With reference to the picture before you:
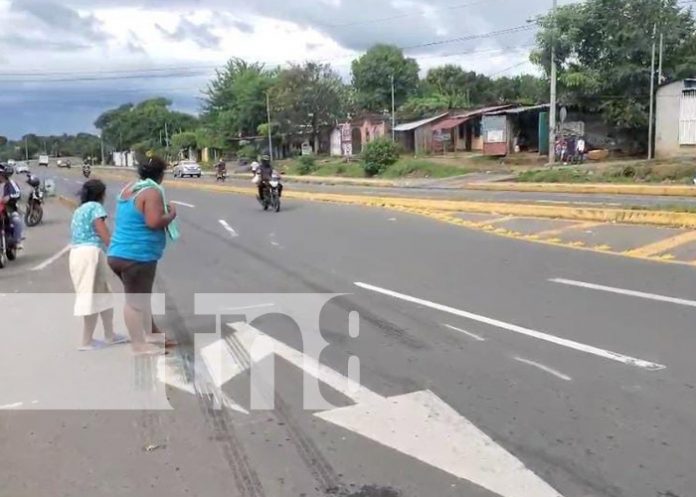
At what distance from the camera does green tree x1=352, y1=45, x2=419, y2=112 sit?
82688 mm

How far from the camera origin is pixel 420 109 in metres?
68.1

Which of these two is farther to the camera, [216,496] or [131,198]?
[131,198]

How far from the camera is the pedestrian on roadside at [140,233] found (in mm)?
5891

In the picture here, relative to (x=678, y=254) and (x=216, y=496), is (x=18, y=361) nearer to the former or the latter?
(x=216, y=496)

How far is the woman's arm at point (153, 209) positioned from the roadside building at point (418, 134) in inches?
1972

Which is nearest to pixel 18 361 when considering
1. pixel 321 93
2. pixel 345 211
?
pixel 345 211

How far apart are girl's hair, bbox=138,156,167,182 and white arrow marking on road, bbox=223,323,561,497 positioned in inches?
66.4

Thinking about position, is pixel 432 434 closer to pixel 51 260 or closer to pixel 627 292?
pixel 627 292

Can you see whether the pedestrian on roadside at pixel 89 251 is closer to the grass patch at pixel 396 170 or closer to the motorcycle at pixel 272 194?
the motorcycle at pixel 272 194

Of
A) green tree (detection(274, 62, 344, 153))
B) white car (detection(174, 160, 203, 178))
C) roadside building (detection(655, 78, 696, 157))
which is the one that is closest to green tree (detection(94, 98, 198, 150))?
green tree (detection(274, 62, 344, 153))

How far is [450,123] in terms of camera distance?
179ft

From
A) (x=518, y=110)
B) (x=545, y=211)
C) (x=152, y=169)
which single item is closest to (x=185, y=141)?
(x=518, y=110)

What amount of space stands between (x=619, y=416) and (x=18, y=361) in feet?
15.4

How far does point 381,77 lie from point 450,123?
31.7 meters
